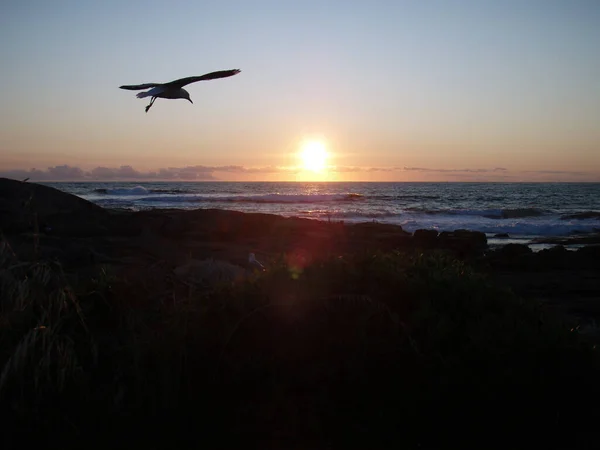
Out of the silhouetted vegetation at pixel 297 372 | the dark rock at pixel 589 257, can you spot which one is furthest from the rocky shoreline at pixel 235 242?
the silhouetted vegetation at pixel 297 372

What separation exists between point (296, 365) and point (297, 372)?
0.16ft

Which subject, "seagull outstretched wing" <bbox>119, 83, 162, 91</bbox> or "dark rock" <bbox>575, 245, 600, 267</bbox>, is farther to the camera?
"dark rock" <bbox>575, 245, 600, 267</bbox>

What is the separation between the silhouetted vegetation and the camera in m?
3.19

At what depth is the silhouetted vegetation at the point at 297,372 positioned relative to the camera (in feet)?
10.5

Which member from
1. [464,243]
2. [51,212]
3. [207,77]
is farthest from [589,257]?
[51,212]

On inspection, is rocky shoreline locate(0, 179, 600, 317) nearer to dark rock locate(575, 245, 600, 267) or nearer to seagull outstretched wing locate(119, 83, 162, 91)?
dark rock locate(575, 245, 600, 267)

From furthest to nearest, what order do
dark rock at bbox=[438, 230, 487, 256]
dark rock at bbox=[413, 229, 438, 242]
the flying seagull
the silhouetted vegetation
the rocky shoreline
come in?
dark rock at bbox=[413, 229, 438, 242]
dark rock at bbox=[438, 230, 487, 256]
the rocky shoreline
the flying seagull
the silhouetted vegetation

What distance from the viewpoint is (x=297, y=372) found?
11.3ft

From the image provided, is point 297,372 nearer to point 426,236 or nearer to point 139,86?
point 139,86

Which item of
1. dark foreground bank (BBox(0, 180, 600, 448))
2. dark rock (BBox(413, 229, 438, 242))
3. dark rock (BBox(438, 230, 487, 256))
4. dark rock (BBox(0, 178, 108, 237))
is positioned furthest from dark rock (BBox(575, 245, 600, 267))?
dark rock (BBox(0, 178, 108, 237))

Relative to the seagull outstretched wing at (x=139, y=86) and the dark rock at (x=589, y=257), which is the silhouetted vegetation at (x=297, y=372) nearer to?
the seagull outstretched wing at (x=139, y=86)

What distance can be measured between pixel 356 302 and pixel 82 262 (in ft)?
17.4

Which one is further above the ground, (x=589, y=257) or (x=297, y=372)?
(x=297, y=372)

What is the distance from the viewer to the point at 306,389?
11.3 ft
